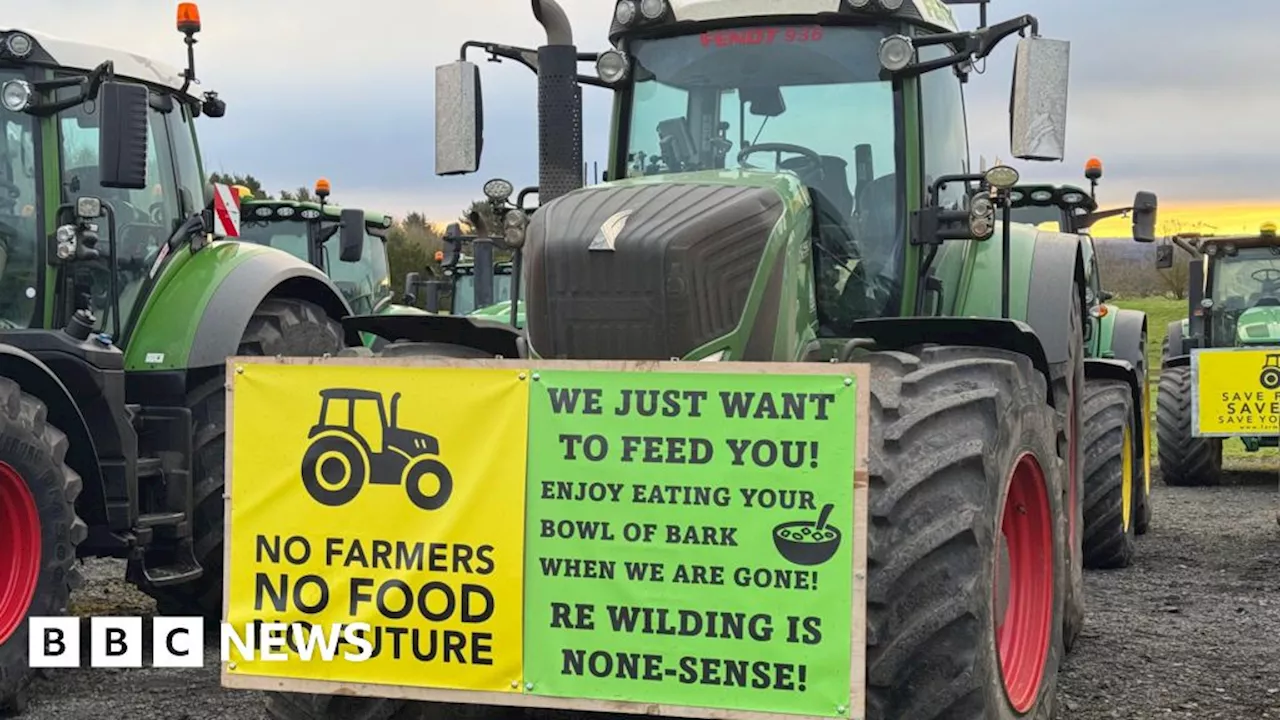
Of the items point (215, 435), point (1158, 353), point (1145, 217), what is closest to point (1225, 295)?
point (1145, 217)

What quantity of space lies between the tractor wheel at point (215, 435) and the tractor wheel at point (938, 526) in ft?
11.1

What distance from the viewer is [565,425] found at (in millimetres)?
4012

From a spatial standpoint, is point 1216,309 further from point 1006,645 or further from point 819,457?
point 819,457

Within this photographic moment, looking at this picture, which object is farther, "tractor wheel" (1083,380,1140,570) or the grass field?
the grass field

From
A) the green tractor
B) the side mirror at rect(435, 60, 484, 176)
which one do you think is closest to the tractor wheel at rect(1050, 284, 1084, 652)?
the green tractor

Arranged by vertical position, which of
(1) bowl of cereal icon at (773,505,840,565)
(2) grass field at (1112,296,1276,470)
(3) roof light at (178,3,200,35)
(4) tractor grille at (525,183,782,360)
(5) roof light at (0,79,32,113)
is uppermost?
(3) roof light at (178,3,200,35)

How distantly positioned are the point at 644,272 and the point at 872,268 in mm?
1320

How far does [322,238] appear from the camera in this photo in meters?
13.5

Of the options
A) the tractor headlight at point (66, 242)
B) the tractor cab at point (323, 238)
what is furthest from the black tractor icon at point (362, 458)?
the tractor cab at point (323, 238)

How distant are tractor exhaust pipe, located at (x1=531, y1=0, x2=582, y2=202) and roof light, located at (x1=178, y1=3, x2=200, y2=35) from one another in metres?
2.91

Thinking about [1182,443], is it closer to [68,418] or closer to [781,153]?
[781,153]

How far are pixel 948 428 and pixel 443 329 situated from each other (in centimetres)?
200

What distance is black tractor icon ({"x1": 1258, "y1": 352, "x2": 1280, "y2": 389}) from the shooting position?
13.4 m

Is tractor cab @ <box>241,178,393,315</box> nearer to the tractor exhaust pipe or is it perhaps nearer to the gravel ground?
the gravel ground
